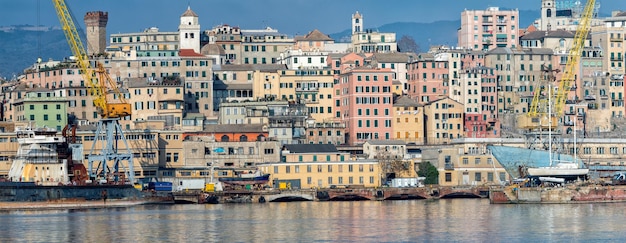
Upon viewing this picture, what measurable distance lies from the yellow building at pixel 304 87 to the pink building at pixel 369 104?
5.52 meters

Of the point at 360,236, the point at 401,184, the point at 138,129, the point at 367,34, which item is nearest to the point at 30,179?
the point at 138,129

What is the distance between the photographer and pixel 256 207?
114500 mm

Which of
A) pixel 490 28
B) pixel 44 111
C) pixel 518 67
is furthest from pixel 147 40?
pixel 518 67

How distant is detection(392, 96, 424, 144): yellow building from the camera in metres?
150

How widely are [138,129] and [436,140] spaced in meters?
33.9

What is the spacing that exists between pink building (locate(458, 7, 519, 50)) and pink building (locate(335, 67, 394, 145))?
108ft

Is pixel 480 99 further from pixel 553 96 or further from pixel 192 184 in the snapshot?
pixel 192 184

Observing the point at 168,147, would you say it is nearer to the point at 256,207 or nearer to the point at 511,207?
the point at 256,207

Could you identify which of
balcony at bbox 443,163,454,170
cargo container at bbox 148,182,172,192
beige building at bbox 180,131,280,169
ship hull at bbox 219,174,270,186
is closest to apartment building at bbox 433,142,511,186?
balcony at bbox 443,163,454,170

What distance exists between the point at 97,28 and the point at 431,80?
42.3 metres

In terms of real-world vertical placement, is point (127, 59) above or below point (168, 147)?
above

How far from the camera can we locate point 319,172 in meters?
131

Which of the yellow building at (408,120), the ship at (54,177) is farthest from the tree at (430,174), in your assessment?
the ship at (54,177)

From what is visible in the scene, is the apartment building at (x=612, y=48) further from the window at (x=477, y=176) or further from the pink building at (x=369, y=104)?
the window at (x=477, y=176)
